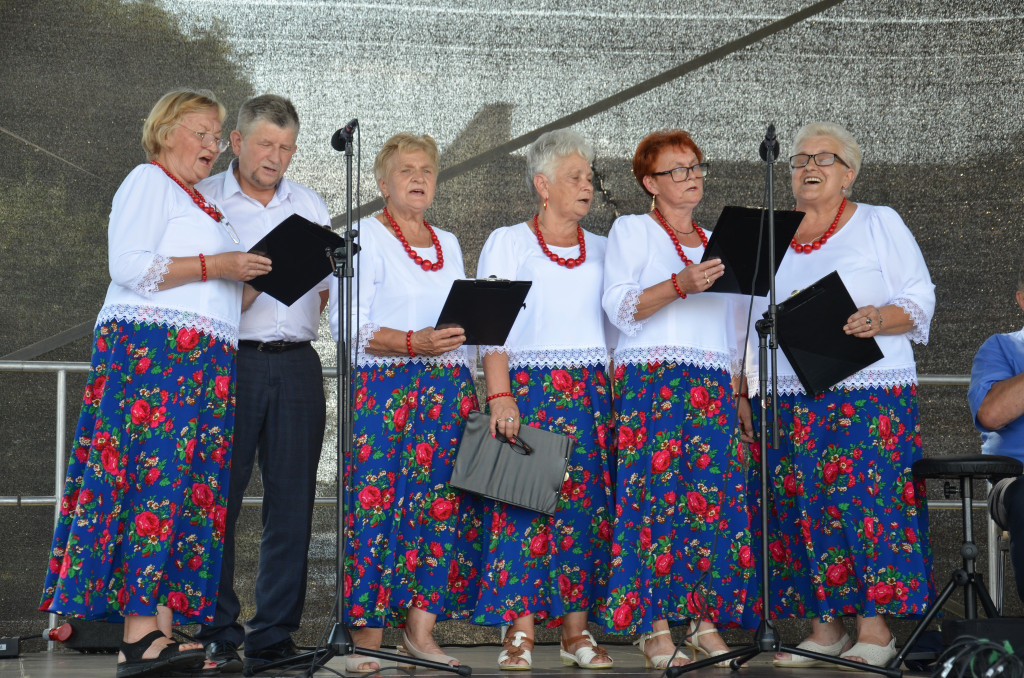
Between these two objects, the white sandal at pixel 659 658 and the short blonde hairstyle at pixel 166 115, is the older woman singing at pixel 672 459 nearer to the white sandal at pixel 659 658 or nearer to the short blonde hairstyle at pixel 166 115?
the white sandal at pixel 659 658

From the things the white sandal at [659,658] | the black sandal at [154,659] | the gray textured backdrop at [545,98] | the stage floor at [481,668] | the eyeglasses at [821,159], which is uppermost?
the gray textured backdrop at [545,98]

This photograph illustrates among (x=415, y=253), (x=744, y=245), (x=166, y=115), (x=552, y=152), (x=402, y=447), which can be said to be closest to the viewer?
(x=744, y=245)

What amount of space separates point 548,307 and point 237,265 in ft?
2.99

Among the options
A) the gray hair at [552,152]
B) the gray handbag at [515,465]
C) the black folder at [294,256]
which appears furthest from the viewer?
the gray hair at [552,152]

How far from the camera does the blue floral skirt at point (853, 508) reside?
11.0 ft

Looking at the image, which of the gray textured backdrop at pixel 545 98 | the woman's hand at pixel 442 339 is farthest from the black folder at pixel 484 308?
the gray textured backdrop at pixel 545 98

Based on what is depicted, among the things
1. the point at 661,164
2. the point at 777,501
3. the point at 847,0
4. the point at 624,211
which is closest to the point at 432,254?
the point at 661,164

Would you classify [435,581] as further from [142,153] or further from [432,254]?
[142,153]

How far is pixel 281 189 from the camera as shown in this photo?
3.60 meters

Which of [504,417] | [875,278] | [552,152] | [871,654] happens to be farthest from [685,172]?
[871,654]

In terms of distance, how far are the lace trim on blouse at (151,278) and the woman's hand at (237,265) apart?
0.12 m

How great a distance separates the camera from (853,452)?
3.41 meters

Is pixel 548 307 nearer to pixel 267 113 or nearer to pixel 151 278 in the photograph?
pixel 267 113

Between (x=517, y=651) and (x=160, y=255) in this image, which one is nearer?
(x=160, y=255)
